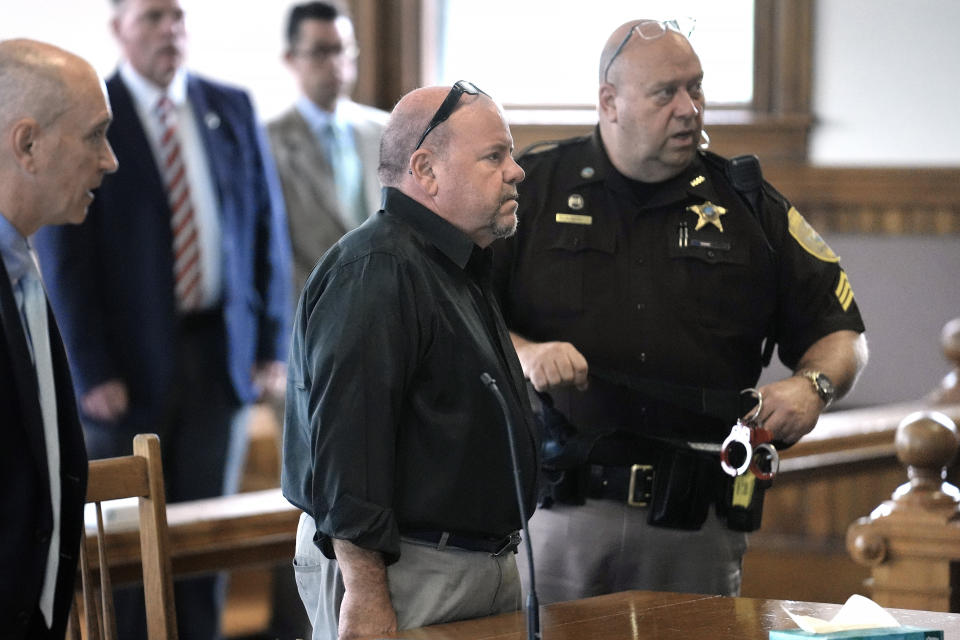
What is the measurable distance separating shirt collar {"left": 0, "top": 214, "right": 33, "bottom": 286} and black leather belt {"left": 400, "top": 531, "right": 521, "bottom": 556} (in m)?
0.61

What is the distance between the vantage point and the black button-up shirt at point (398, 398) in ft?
6.10

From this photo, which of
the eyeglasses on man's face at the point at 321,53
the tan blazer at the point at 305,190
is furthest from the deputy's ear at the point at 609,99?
the eyeglasses on man's face at the point at 321,53

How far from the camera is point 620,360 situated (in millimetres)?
2496

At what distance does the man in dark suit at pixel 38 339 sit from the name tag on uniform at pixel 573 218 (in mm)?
849

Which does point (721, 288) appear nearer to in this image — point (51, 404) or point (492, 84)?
point (51, 404)

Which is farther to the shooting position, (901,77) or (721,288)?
(901,77)

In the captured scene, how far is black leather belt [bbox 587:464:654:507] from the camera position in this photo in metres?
2.47

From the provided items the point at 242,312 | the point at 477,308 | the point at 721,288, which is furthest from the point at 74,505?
the point at 242,312

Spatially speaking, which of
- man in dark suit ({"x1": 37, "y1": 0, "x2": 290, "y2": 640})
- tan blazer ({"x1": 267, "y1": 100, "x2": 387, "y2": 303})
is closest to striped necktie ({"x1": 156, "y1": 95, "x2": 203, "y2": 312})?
man in dark suit ({"x1": 37, "y1": 0, "x2": 290, "y2": 640})

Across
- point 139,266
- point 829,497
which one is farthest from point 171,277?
point 829,497

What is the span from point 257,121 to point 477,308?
6.49 feet

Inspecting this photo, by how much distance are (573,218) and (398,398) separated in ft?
2.53

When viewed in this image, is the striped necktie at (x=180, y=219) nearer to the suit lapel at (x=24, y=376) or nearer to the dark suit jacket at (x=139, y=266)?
the dark suit jacket at (x=139, y=266)

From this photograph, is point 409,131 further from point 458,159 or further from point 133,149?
point 133,149
